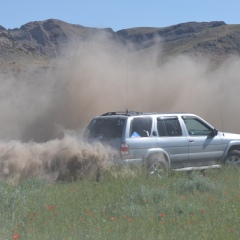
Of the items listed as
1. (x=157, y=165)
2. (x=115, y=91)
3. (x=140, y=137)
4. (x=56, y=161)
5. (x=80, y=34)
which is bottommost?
(x=157, y=165)

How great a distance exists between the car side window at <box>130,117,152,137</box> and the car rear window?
301mm

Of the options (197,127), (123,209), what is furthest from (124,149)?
(123,209)

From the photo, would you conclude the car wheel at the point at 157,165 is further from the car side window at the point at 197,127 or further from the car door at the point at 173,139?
the car side window at the point at 197,127

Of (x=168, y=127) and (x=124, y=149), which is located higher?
(x=168, y=127)

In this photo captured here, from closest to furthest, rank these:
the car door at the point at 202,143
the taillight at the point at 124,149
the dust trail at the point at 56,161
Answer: the dust trail at the point at 56,161 < the taillight at the point at 124,149 < the car door at the point at 202,143

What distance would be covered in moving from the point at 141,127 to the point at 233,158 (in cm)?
325

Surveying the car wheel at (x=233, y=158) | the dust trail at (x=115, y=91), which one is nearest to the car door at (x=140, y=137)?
the car wheel at (x=233, y=158)

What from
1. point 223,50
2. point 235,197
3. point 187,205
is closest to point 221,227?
point 187,205

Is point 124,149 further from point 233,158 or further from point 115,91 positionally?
point 115,91

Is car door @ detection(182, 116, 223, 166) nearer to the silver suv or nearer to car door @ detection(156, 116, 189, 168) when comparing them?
the silver suv

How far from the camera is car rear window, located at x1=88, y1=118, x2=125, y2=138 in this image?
14.5 meters

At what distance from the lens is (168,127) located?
1520 centimetres

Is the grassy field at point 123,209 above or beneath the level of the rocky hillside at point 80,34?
beneath

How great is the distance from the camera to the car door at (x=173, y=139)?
1486 cm
